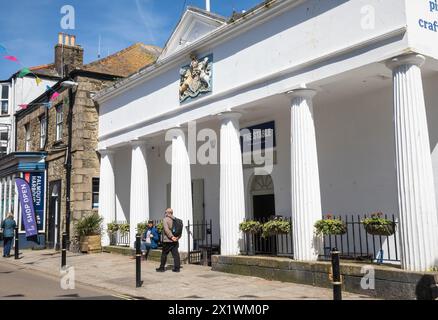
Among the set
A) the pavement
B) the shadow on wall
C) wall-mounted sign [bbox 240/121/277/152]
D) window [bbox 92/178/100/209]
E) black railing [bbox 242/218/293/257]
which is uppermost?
wall-mounted sign [bbox 240/121/277/152]

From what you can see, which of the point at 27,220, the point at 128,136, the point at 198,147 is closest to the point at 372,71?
the point at 198,147

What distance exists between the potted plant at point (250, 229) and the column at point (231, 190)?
200 millimetres

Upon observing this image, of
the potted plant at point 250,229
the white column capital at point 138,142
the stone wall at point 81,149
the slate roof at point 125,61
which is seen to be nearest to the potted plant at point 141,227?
the white column capital at point 138,142

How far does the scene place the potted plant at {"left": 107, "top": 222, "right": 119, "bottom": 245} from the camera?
17.5m

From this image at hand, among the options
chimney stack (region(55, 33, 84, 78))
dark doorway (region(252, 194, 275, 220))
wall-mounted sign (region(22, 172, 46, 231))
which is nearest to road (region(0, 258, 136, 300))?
dark doorway (region(252, 194, 275, 220))

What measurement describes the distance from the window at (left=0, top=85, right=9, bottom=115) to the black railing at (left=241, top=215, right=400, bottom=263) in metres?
A: 21.8

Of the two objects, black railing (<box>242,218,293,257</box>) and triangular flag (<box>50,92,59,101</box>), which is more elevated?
triangular flag (<box>50,92,59,101</box>)

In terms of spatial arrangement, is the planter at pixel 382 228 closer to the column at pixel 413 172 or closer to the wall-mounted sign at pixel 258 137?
the column at pixel 413 172

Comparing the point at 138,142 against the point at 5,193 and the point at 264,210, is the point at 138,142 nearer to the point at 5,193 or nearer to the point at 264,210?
the point at 264,210

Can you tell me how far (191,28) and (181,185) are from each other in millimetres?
4733

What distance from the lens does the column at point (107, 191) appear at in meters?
18.0

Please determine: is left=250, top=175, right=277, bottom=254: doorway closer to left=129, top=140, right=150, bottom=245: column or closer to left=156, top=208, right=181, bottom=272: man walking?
left=156, top=208, right=181, bottom=272: man walking

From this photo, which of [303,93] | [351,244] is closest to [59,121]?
[303,93]

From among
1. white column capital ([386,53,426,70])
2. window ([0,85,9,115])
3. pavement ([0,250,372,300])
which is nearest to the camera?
white column capital ([386,53,426,70])
